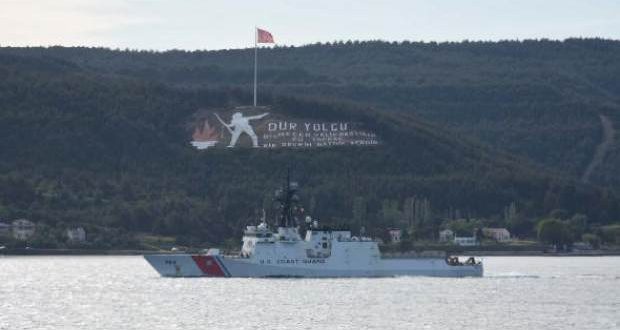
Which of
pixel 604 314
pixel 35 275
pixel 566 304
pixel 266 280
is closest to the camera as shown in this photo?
pixel 604 314

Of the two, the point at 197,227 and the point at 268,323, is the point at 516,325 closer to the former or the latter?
the point at 268,323

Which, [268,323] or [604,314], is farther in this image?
[604,314]

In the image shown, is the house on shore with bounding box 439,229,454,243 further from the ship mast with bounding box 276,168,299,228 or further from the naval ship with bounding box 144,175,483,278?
the ship mast with bounding box 276,168,299,228

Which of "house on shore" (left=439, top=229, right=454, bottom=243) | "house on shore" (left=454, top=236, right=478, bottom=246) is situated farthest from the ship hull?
"house on shore" (left=439, top=229, right=454, bottom=243)

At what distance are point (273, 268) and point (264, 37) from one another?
2431 inches

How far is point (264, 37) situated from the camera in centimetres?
17788

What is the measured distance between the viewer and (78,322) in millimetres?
87750

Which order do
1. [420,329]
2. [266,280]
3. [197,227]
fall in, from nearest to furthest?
[420,329]
[266,280]
[197,227]

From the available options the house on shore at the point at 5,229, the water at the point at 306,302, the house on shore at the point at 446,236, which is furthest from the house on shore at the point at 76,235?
the water at the point at 306,302

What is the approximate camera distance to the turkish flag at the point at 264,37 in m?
177

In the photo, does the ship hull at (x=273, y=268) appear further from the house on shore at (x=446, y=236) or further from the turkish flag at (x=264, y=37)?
the house on shore at (x=446, y=236)

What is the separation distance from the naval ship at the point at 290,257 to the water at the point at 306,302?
1.57 m

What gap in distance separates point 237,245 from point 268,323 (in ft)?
287

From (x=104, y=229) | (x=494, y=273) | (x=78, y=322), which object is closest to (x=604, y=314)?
(x=78, y=322)
